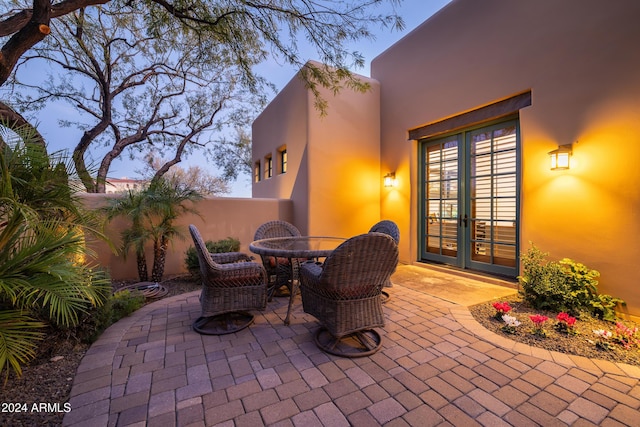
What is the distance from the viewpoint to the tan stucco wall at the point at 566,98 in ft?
9.50

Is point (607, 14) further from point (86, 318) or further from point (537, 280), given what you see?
point (86, 318)

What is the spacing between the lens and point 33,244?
1664 millimetres

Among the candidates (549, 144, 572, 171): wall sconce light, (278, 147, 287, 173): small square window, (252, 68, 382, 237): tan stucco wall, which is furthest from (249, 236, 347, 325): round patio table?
(278, 147, 287, 173): small square window

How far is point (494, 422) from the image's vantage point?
146cm

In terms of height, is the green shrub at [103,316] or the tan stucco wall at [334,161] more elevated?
the tan stucco wall at [334,161]

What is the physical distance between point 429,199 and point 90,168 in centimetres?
497

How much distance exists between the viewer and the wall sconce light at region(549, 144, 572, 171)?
3.26 m

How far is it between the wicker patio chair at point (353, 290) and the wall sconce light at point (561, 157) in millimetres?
2646

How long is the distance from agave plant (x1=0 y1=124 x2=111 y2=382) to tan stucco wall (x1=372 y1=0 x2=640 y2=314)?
4.78 m

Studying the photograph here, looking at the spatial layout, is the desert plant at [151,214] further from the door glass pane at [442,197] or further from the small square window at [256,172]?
the small square window at [256,172]

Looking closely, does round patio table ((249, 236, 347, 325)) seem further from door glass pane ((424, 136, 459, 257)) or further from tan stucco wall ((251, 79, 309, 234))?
door glass pane ((424, 136, 459, 257))

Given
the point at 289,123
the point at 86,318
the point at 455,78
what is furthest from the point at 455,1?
the point at 86,318

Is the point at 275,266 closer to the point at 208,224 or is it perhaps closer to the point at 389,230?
the point at 389,230

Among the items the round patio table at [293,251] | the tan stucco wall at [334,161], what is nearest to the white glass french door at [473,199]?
the tan stucco wall at [334,161]
